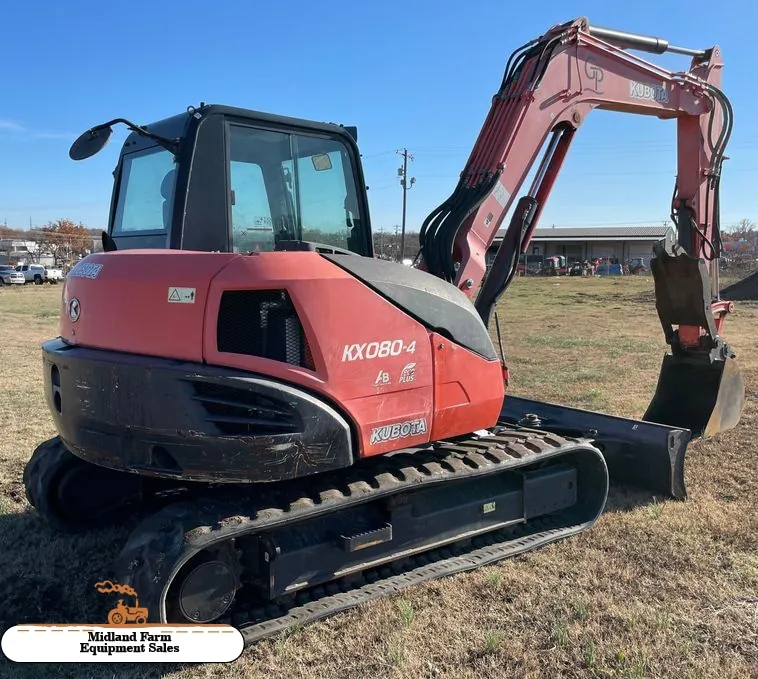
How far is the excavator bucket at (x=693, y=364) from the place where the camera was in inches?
259

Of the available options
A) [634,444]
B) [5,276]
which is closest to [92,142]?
[634,444]

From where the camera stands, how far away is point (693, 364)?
22.2 ft

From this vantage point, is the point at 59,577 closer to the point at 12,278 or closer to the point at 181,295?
the point at 181,295

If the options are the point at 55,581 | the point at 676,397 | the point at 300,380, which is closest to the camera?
the point at 300,380

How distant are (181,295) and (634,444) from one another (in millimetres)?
3910

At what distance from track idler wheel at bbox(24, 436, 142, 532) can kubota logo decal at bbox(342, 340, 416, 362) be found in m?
2.42

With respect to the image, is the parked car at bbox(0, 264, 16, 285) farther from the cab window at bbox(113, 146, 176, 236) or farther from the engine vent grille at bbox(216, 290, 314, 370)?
the engine vent grille at bbox(216, 290, 314, 370)

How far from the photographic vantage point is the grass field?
3.53m

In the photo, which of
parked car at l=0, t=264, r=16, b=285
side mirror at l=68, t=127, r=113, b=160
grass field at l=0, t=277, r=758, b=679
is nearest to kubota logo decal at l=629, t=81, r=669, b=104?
grass field at l=0, t=277, r=758, b=679

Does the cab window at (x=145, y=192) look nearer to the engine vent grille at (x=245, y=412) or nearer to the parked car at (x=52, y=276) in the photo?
the engine vent grille at (x=245, y=412)

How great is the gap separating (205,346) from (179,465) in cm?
63

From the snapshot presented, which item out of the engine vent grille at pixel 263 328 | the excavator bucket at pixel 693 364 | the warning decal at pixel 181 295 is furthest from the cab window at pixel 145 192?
the excavator bucket at pixel 693 364

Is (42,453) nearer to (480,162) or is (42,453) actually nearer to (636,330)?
(480,162)

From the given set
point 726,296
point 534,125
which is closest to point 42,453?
point 534,125
